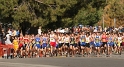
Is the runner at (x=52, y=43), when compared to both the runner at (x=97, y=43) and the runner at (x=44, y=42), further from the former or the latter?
the runner at (x=97, y=43)

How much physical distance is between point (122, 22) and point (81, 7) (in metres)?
28.7

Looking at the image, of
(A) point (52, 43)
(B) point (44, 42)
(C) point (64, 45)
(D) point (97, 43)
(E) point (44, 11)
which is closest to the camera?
(B) point (44, 42)

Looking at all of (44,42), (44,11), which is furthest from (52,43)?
(44,11)

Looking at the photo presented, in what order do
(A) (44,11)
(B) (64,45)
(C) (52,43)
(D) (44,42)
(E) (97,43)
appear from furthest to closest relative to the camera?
(A) (44,11)
(B) (64,45)
(C) (52,43)
(E) (97,43)
(D) (44,42)

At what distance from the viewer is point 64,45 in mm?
27422

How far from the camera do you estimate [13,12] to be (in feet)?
106

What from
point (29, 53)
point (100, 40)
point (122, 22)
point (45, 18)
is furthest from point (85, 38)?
point (122, 22)

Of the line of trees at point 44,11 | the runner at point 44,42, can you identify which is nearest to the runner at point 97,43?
the runner at point 44,42

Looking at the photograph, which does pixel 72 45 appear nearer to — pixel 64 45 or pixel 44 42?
pixel 64 45

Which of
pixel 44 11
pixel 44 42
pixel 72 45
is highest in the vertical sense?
pixel 44 11

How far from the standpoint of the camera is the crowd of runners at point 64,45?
87.1ft

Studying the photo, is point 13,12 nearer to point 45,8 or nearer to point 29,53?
point 45,8

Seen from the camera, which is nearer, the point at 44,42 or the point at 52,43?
the point at 44,42

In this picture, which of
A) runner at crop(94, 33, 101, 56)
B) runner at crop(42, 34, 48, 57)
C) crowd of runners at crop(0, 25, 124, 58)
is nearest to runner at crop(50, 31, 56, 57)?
crowd of runners at crop(0, 25, 124, 58)
